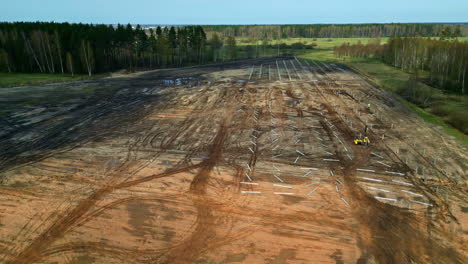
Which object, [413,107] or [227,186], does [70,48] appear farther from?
[413,107]

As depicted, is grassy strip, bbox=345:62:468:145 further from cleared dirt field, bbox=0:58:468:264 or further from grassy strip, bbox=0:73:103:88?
grassy strip, bbox=0:73:103:88

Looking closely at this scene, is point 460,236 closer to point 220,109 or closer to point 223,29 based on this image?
point 220,109

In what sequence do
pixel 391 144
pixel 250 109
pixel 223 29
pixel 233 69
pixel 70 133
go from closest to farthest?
pixel 391 144 < pixel 70 133 < pixel 250 109 < pixel 233 69 < pixel 223 29

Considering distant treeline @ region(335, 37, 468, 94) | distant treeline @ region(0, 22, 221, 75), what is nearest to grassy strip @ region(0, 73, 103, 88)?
distant treeline @ region(0, 22, 221, 75)

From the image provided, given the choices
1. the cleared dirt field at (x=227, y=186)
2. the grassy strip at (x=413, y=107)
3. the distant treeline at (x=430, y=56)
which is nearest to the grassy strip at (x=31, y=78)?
the cleared dirt field at (x=227, y=186)

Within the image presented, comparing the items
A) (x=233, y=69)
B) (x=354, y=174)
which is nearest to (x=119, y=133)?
(x=354, y=174)

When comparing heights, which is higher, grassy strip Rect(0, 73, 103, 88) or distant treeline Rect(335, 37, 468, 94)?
distant treeline Rect(335, 37, 468, 94)

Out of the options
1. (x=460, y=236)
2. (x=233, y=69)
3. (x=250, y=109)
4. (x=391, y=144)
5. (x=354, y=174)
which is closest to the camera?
(x=460, y=236)
